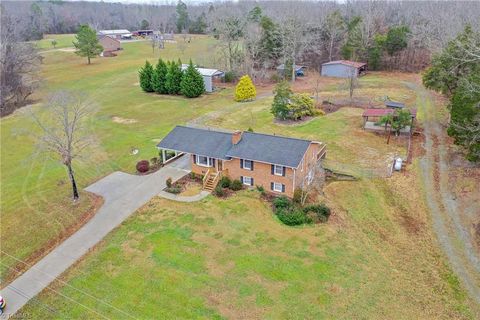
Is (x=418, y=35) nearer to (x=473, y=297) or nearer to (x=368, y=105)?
(x=368, y=105)

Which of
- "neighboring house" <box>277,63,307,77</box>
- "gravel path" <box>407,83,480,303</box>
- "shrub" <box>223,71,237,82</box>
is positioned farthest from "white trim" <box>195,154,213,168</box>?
"neighboring house" <box>277,63,307,77</box>

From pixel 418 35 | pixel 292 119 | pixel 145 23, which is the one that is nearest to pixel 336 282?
pixel 292 119

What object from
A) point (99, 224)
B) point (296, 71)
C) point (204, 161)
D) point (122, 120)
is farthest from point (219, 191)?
point (296, 71)

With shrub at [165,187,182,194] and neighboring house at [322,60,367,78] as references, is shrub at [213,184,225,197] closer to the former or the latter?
shrub at [165,187,182,194]

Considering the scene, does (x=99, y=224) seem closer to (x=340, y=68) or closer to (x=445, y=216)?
(x=445, y=216)

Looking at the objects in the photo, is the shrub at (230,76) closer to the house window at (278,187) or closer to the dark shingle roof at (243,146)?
the dark shingle roof at (243,146)
